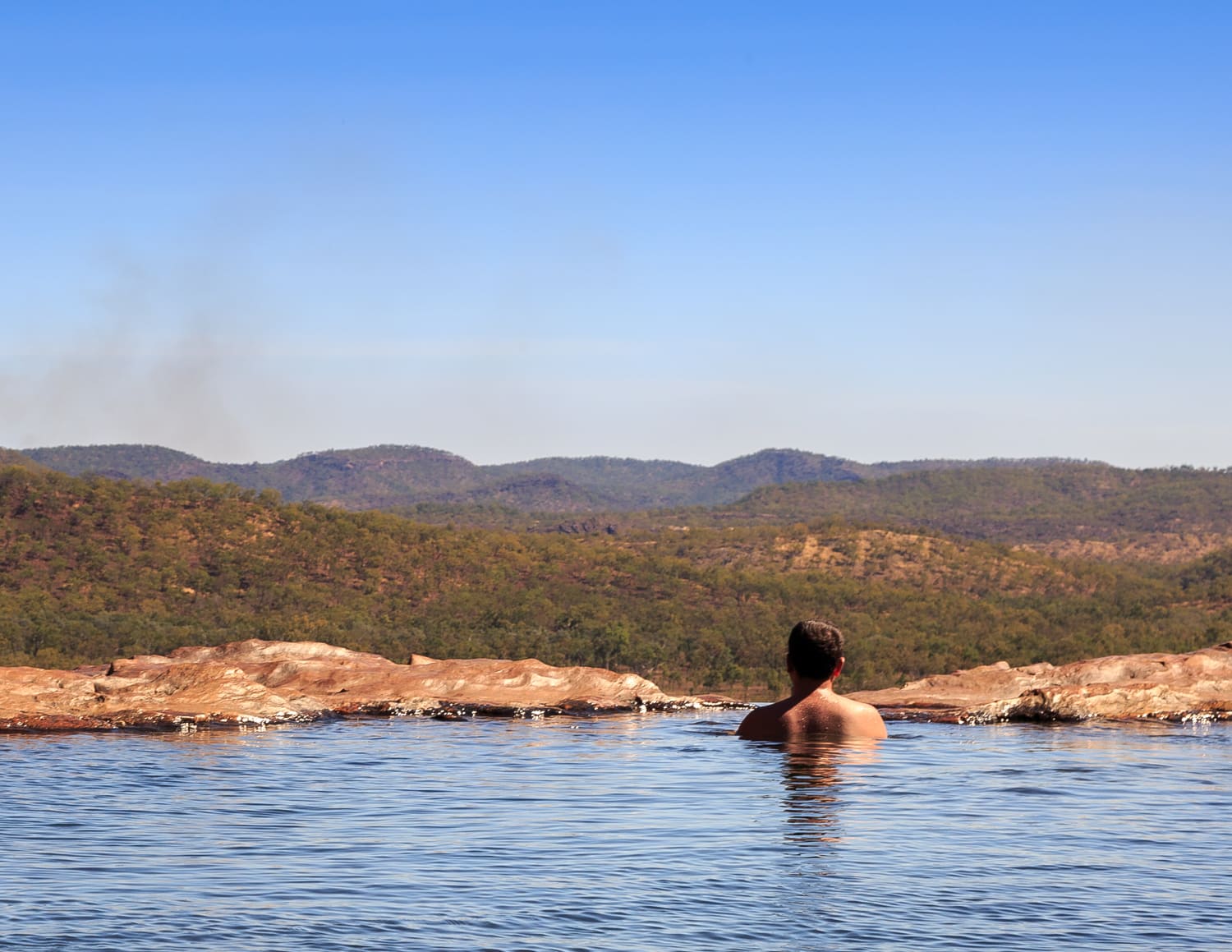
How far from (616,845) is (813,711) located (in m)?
4.10

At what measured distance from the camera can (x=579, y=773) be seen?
1324cm

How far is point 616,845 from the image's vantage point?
30.8 ft

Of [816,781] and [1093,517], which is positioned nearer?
[816,781]

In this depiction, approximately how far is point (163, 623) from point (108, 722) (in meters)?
36.9

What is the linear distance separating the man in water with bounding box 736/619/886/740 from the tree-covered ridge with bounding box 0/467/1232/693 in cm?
3650

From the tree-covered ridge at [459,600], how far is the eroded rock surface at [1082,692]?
94.1ft

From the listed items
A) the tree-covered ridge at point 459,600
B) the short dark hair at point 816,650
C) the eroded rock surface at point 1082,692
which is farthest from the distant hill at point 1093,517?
the short dark hair at point 816,650

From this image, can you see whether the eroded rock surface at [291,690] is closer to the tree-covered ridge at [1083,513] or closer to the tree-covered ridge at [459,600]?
the tree-covered ridge at [459,600]

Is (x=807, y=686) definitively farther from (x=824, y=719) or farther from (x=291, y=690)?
(x=291, y=690)

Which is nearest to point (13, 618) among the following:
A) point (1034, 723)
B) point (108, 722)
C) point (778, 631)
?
point (778, 631)

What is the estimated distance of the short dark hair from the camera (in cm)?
1196

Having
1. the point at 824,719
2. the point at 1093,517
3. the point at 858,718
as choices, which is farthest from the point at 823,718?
the point at 1093,517

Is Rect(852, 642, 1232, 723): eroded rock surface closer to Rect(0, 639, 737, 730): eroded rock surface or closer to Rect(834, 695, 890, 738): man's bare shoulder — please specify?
Rect(0, 639, 737, 730): eroded rock surface

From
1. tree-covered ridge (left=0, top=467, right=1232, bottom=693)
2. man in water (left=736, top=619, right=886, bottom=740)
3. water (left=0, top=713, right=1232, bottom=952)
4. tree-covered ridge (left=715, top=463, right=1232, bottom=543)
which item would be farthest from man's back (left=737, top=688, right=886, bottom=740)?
tree-covered ridge (left=715, top=463, right=1232, bottom=543)
